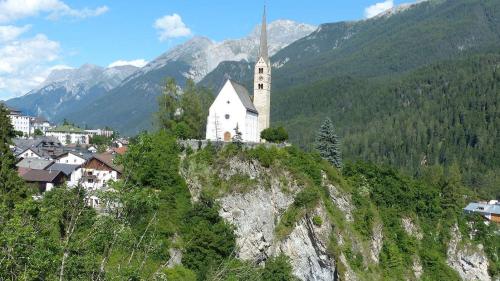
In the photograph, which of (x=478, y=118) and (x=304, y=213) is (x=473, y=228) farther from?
(x=478, y=118)

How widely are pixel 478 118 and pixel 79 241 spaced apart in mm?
186431

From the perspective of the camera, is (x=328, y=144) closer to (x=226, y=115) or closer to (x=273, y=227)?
(x=226, y=115)

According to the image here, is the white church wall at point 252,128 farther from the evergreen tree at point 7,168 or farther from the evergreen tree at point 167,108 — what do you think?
the evergreen tree at point 7,168

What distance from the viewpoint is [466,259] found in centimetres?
7131

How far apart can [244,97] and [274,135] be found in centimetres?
711

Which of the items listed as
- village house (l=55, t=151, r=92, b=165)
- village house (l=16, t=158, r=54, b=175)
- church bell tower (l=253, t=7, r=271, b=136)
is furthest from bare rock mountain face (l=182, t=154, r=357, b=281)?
village house (l=55, t=151, r=92, b=165)

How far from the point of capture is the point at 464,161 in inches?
6309

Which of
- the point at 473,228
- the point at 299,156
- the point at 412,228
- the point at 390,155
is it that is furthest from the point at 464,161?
the point at 299,156

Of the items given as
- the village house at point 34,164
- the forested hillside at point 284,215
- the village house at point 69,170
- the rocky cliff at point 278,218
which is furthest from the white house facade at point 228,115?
the village house at point 34,164

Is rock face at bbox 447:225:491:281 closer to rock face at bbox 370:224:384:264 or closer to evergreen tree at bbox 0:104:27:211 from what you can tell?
rock face at bbox 370:224:384:264

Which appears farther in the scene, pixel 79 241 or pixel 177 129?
pixel 177 129

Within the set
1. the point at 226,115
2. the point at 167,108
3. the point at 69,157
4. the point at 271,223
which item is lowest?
the point at 271,223

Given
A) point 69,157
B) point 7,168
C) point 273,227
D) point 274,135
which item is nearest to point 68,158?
point 69,157

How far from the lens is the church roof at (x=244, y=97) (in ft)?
207
